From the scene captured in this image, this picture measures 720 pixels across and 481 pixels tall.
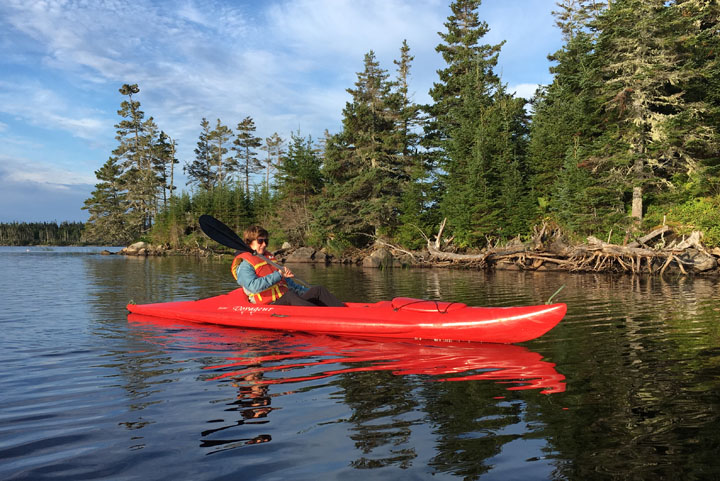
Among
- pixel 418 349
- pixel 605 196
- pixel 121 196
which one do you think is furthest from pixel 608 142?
pixel 121 196

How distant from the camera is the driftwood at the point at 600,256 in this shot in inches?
637

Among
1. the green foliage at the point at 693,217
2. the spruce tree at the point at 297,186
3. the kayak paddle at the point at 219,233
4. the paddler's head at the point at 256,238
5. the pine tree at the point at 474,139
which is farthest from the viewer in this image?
the spruce tree at the point at 297,186

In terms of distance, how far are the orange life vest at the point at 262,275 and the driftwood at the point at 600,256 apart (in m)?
14.4

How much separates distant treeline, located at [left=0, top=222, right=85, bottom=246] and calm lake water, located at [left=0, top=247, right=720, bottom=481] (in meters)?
82.1

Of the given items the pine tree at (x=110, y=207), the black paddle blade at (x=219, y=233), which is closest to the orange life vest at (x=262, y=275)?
the black paddle blade at (x=219, y=233)

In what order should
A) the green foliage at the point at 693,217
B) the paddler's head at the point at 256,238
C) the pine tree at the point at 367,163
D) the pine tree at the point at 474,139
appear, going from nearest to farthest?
the paddler's head at the point at 256,238, the green foliage at the point at 693,217, the pine tree at the point at 474,139, the pine tree at the point at 367,163

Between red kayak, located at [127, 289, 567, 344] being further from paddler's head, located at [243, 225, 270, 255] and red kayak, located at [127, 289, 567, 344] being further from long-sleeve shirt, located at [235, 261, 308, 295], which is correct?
paddler's head, located at [243, 225, 270, 255]

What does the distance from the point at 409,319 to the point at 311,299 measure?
190 centimetres

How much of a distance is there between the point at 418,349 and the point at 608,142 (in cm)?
1686

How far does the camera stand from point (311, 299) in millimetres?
7609

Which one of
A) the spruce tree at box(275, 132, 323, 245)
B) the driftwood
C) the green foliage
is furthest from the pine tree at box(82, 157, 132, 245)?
the green foliage

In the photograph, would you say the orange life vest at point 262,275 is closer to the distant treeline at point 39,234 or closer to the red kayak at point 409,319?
the red kayak at point 409,319

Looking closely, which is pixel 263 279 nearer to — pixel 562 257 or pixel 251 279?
pixel 251 279

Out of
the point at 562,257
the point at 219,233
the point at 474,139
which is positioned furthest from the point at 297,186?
the point at 219,233
